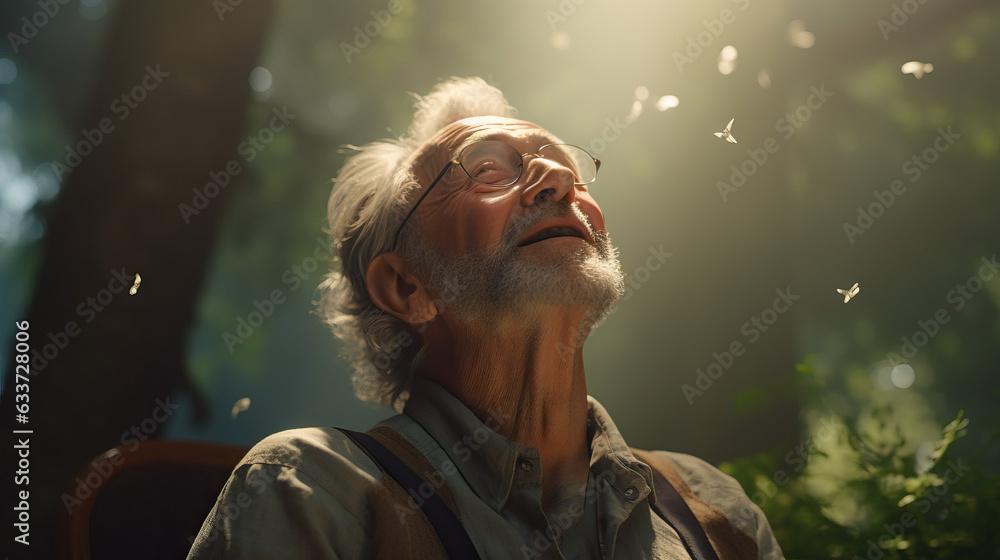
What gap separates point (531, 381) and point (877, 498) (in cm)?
125

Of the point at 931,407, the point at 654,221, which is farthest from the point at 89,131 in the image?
the point at 931,407

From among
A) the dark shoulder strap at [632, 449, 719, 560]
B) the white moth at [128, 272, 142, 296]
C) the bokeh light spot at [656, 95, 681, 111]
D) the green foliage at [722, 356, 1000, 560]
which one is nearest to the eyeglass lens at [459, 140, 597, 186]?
the dark shoulder strap at [632, 449, 719, 560]

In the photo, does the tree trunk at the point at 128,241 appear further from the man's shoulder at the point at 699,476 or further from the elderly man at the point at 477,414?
the man's shoulder at the point at 699,476

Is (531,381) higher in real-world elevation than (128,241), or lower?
higher

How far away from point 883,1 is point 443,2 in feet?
6.28

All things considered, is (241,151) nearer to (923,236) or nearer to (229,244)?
(229,244)

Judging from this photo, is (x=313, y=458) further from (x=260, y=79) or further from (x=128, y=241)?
(x=260, y=79)

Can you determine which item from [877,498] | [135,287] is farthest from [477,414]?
[877,498]

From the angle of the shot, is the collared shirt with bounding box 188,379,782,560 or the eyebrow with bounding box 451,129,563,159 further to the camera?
the eyebrow with bounding box 451,129,563,159

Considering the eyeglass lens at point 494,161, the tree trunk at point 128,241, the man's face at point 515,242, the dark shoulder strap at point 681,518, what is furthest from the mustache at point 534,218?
the tree trunk at point 128,241

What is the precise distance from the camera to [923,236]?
2.40 m

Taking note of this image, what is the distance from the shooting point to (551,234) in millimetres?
1435

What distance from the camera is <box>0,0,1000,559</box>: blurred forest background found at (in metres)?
1.73

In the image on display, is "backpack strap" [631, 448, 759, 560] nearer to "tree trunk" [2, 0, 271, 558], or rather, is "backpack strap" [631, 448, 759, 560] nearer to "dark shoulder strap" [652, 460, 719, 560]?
"dark shoulder strap" [652, 460, 719, 560]
